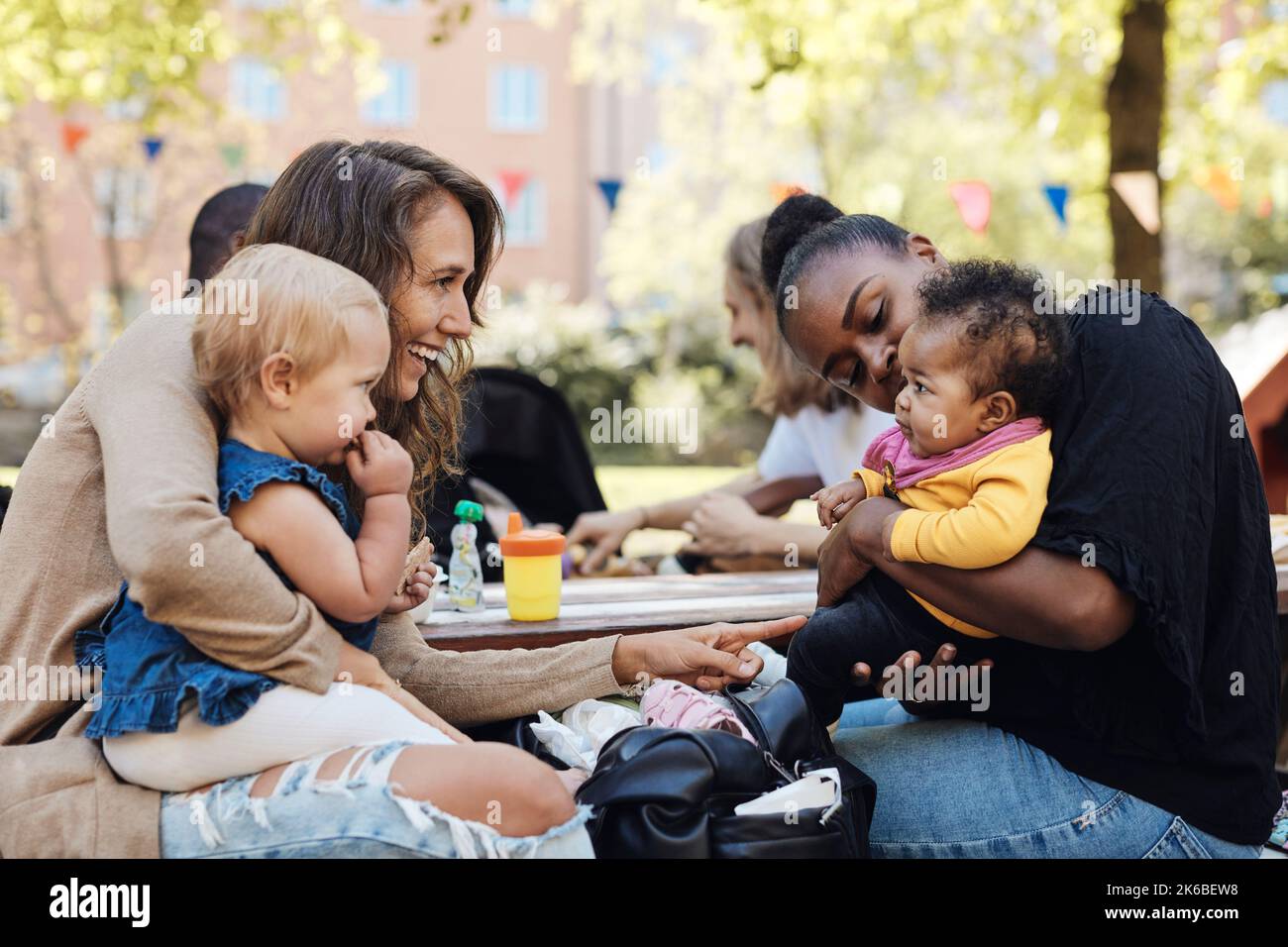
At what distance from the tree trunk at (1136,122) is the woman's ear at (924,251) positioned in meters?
5.49

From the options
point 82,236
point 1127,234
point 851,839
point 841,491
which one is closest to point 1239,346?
point 1127,234

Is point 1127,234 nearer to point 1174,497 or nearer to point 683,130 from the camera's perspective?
point 1174,497

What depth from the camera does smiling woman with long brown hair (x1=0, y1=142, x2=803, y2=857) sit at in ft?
6.06

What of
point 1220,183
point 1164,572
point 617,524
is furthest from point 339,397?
point 1220,183

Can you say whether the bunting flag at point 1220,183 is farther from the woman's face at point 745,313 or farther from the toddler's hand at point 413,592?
the toddler's hand at point 413,592

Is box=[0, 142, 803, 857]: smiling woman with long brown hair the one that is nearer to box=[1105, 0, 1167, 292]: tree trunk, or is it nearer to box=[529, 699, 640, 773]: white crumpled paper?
box=[529, 699, 640, 773]: white crumpled paper

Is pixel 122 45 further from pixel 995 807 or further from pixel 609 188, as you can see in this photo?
pixel 995 807

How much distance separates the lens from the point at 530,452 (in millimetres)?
4809

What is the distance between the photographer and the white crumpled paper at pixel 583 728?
2.34m

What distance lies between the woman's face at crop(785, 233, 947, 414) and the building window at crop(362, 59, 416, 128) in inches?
1060

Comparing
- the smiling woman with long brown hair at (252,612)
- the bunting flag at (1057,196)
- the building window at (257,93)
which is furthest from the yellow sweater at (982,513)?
the building window at (257,93)

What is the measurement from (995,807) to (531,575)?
1.17m

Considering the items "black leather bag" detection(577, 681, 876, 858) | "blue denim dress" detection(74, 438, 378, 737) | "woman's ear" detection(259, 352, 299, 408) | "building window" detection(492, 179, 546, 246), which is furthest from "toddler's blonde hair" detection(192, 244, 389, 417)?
"building window" detection(492, 179, 546, 246)
